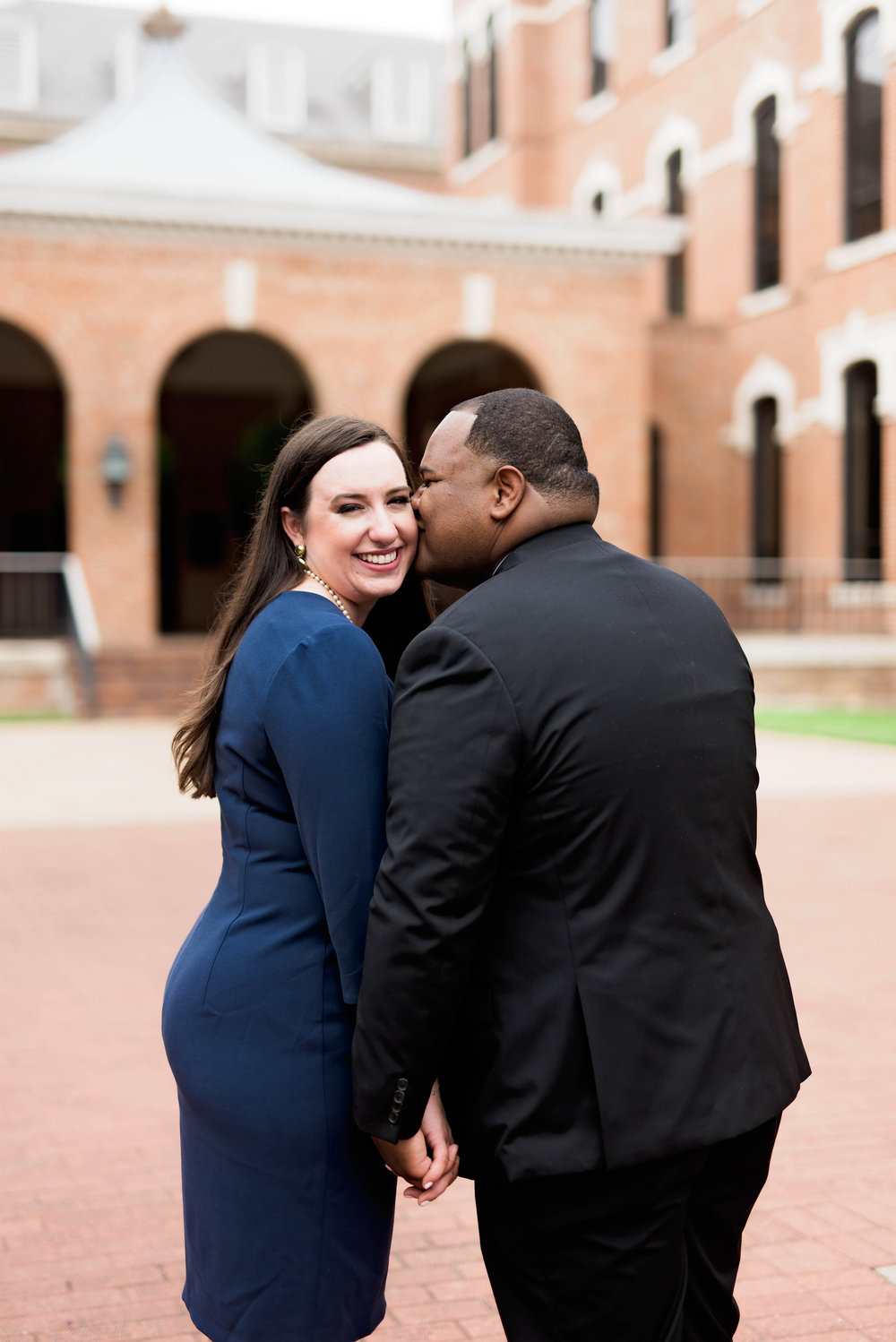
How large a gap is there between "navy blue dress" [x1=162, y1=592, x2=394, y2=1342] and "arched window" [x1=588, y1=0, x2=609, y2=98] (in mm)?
29137

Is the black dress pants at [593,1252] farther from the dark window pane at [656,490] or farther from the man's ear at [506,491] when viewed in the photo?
the dark window pane at [656,490]

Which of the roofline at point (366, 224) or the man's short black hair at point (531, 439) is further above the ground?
the roofline at point (366, 224)

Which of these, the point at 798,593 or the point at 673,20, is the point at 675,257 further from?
the point at 798,593

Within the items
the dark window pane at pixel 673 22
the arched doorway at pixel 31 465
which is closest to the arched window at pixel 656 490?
the dark window pane at pixel 673 22

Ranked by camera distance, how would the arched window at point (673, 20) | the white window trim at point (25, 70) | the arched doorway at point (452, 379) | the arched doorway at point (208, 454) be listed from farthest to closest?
the white window trim at point (25, 70) → the arched doorway at point (208, 454) → the arched window at point (673, 20) → the arched doorway at point (452, 379)

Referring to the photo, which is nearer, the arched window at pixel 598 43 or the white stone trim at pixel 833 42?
the white stone trim at pixel 833 42

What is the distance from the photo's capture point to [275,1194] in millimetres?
2217

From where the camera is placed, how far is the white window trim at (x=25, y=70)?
1415 inches

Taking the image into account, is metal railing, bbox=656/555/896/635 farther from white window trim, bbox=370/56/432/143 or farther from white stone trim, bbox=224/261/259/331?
white window trim, bbox=370/56/432/143

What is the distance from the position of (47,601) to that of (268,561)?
1788 cm

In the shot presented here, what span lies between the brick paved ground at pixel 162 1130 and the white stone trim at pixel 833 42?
1595cm

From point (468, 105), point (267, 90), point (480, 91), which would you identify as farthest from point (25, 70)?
point (480, 91)

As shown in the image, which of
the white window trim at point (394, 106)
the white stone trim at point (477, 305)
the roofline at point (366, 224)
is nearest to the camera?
the roofline at point (366, 224)

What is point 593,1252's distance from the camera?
2.06 metres
